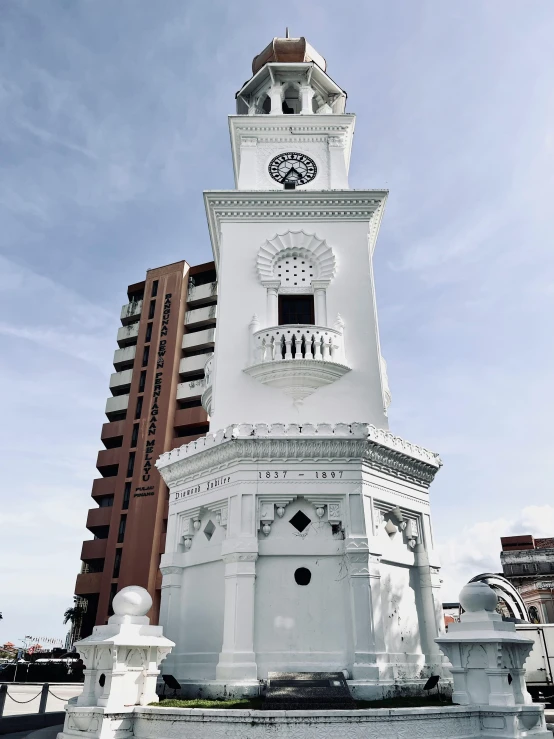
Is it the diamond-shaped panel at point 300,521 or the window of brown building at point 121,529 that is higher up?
the window of brown building at point 121,529

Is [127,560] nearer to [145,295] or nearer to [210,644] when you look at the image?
[145,295]

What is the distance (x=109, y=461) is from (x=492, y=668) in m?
49.1

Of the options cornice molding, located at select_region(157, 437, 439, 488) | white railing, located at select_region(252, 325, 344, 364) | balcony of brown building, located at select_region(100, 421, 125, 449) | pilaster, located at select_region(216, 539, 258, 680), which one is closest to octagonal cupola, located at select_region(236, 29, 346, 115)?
white railing, located at select_region(252, 325, 344, 364)

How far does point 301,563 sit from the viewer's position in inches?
575

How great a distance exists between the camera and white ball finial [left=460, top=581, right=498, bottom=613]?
1317cm

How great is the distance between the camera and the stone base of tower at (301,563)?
13672mm

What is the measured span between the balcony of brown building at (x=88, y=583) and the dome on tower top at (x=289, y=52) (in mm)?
43787

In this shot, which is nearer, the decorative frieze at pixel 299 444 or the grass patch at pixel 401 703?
the grass patch at pixel 401 703

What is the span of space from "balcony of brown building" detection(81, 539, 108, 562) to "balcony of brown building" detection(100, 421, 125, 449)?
9814mm

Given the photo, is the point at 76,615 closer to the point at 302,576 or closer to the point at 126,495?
the point at 126,495

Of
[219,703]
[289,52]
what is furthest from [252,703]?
[289,52]

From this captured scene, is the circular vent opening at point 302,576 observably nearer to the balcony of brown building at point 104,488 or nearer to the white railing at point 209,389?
the white railing at point 209,389

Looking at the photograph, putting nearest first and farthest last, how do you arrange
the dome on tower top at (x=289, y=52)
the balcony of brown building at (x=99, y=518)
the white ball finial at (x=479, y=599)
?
the white ball finial at (x=479, y=599) < the dome on tower top at (x=289, y=52) < the balcony of brown building at (x=99, y=518)

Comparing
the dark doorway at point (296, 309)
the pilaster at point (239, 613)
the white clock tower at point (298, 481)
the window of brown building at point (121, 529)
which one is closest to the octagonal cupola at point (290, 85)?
the white clock tower at point (298, 481)
